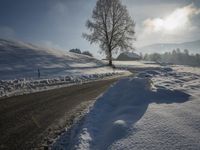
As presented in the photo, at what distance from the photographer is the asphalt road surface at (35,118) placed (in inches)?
221

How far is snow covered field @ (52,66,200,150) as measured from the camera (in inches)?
178

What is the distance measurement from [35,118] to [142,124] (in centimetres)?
432

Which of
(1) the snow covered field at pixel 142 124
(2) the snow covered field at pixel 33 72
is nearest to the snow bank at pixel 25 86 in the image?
(2) the snow covered field at pixel 33 72

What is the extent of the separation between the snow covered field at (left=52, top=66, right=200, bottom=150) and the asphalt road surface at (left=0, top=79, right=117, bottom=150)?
2.41 feet

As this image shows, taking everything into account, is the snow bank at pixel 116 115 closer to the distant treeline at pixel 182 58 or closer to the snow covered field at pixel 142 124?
the snow covered field at pixel 142 124

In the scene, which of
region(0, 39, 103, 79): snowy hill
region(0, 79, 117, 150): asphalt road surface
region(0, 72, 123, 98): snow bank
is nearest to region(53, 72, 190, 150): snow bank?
region(0, 79, 117, 150): asphalt road surface

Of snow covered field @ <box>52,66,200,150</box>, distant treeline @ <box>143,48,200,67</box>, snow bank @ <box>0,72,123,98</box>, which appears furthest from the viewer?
distant treeline @ <box>143,48,200,67</box>

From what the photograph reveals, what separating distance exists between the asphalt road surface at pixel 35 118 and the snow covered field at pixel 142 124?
2.41 ft

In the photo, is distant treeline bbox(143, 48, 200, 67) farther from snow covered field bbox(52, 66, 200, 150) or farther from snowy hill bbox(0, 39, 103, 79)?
snow covered field bbox(52, 66, 200, 150)

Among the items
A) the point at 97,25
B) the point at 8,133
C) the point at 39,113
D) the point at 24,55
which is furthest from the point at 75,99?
the point at 97,25

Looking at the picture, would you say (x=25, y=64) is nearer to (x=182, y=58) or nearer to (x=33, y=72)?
(x=33, y=72)

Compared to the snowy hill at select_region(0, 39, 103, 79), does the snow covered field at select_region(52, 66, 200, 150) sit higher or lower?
lower

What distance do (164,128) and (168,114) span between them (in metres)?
1.07

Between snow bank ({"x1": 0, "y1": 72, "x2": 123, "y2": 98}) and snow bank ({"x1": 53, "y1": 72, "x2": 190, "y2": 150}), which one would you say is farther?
snow bank ({"x1": 0, "y1": 72, "x2": 123, "y2": 98})
